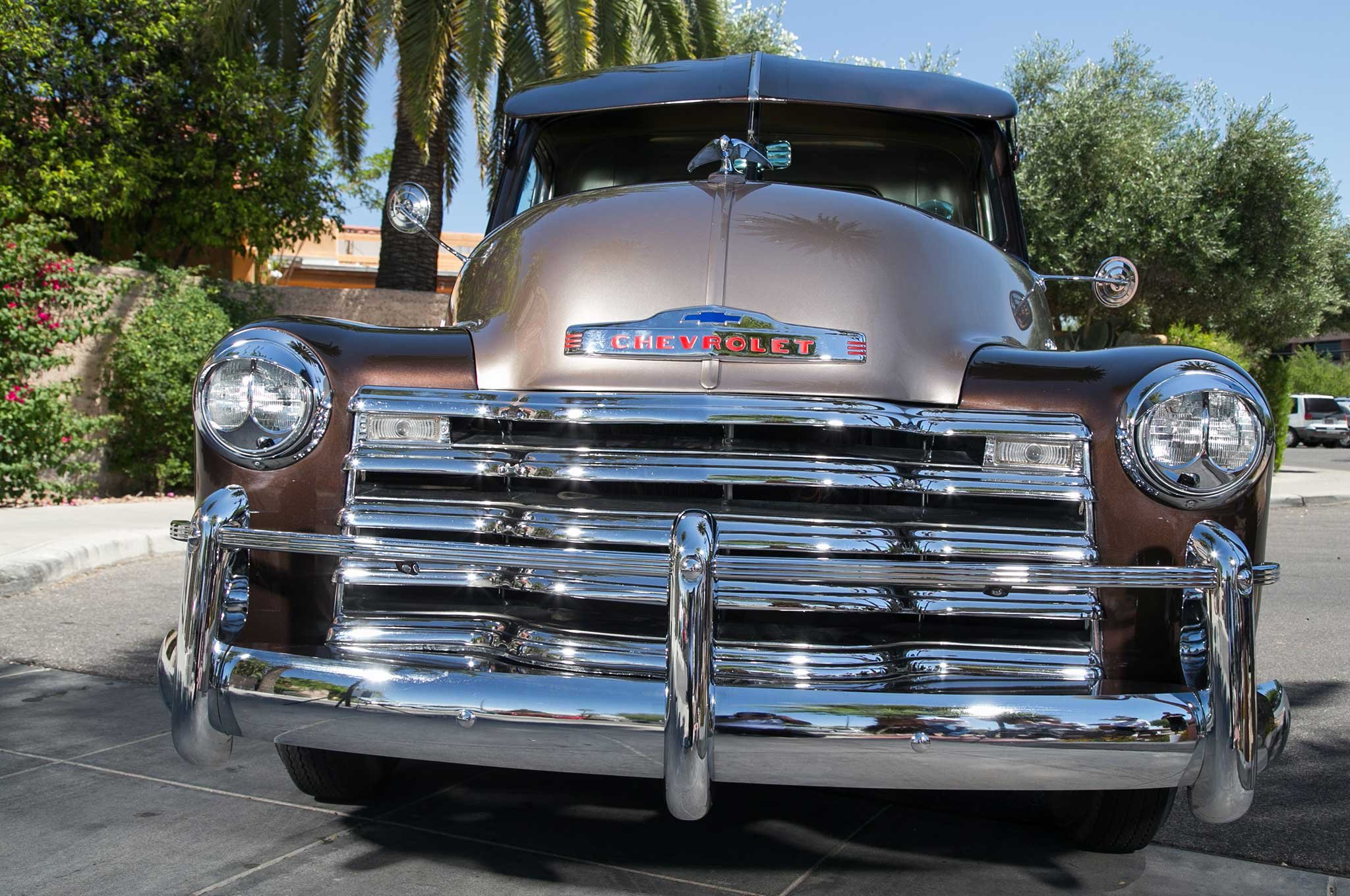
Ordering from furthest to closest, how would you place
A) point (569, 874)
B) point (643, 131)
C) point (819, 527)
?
point (643, 131)
point (569, 874)
point (819, 527)

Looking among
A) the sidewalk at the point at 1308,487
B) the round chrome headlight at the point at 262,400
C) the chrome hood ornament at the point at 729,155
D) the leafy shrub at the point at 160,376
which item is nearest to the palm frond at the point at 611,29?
the leafy shrub at the point at 160,376

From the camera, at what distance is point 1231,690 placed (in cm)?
210

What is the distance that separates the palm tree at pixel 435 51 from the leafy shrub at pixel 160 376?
6.90 ft

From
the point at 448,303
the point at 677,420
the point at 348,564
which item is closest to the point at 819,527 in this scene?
the point at 677,420

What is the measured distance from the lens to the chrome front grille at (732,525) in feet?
7.65

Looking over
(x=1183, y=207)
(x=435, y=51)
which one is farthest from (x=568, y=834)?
(x=1183, y=207)

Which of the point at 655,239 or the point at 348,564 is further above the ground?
the point at 655,239

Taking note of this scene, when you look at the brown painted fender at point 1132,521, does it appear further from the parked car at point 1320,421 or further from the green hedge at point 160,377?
the parked car at point 1320,421

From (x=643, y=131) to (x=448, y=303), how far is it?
102 cm

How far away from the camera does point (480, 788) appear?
3268 millimetres

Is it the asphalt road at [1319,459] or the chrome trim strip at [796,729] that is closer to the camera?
the chrome trim strip at [796,729]

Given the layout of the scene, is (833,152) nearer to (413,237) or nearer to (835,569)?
(835,569)

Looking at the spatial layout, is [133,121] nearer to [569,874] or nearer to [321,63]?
[321,63]

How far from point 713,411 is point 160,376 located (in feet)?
30.1
